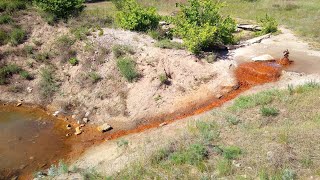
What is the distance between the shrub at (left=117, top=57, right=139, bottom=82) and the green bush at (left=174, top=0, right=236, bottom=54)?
9.66 feet

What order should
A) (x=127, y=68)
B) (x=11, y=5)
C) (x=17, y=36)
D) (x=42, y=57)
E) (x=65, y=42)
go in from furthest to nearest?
(x=11, y=5)
(x=17, y=36)
(x=65, y=42)
(x=42, y=57)
(x=127, y=68)

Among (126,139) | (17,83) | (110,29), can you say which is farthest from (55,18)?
(126,139)

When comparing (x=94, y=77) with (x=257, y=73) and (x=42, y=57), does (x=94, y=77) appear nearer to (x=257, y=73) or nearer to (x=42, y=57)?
(x=42, y=57)

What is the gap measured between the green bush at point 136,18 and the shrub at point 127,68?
3.11m

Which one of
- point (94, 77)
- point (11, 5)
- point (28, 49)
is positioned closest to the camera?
point (94, 77)

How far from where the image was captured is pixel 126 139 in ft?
44.0

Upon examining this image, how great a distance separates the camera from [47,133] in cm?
1441

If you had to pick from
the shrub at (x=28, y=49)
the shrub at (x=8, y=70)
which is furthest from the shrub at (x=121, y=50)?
the shrub at (x=8, y=70)

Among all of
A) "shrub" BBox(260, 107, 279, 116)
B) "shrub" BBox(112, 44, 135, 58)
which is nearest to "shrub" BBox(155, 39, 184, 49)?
"shrub" BBox(112, 44, 135, 58)

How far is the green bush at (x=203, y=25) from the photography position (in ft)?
57.0

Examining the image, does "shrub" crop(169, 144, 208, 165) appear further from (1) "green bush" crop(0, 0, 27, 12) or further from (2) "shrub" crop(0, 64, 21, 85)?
(1) "green bush" crop(0, 0, 27, 12)

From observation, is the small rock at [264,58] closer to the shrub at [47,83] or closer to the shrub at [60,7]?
the shrub at [47,83]

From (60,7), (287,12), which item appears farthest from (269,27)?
(60,7)

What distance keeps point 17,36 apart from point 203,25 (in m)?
10.2
